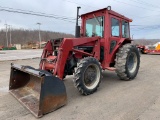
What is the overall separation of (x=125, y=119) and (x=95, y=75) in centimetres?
181

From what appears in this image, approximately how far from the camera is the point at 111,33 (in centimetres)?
575

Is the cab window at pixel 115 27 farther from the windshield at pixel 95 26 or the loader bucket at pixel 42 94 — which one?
the loader bucket at pixel 42 94

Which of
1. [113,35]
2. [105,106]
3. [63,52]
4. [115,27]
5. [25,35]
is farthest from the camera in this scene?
[25,35]

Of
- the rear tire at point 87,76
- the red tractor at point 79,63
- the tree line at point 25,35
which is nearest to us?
the red tractor at point 79,63

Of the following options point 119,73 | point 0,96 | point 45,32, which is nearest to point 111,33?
point 119,73

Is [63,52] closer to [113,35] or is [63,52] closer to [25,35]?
[113,35]

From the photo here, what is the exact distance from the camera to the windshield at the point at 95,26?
5662mm

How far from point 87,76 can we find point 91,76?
0.50 feet

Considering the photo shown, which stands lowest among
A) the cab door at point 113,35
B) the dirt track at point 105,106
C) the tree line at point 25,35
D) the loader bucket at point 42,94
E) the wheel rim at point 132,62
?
the dirt track at point 105,106

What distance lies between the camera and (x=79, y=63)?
14.3ft

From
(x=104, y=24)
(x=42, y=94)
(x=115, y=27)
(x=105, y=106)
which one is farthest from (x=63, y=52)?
(x=115, y=27)

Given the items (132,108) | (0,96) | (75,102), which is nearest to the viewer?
(132,108)

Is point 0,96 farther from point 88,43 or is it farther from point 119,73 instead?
point 119,73

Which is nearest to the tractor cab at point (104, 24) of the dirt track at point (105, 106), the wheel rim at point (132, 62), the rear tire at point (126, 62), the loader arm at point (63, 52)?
the rear tire at point (126, 62)
